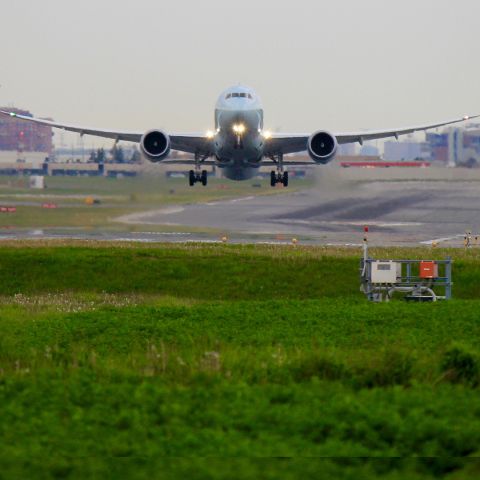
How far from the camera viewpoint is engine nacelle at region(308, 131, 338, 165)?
58.3 metres

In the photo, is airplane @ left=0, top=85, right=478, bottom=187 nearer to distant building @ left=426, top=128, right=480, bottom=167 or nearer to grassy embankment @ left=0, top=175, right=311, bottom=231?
grassy embankment @ left=0, top=175, right=311, bottom=231

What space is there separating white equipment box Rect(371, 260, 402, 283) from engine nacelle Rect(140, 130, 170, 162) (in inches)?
1040

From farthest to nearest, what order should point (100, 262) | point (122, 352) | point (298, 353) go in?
1. point (100, 262)
2. point (122, 352)
3. point (298, 353)

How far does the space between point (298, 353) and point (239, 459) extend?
24.2 feet

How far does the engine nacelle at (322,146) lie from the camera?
2295 inches

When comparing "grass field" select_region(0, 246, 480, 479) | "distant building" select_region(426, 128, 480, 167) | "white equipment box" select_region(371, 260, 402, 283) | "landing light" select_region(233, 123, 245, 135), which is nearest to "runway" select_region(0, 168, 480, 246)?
"distant building" select_region(426, 128, 480, 167)

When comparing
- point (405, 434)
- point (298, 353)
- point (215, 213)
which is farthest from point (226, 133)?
point (405, 434)

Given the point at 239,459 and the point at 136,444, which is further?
the point at 136,444

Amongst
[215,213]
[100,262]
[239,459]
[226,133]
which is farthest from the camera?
[215,213]

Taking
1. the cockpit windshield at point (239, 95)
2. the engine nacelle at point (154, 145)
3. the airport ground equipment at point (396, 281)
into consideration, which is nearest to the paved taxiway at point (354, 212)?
the engine nacelle at point (154, 145)

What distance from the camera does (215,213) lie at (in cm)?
7362

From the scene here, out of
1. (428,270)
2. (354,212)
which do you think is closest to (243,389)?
(428,270)

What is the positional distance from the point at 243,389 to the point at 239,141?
124 ft

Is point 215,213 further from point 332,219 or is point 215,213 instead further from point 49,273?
point 49,273
